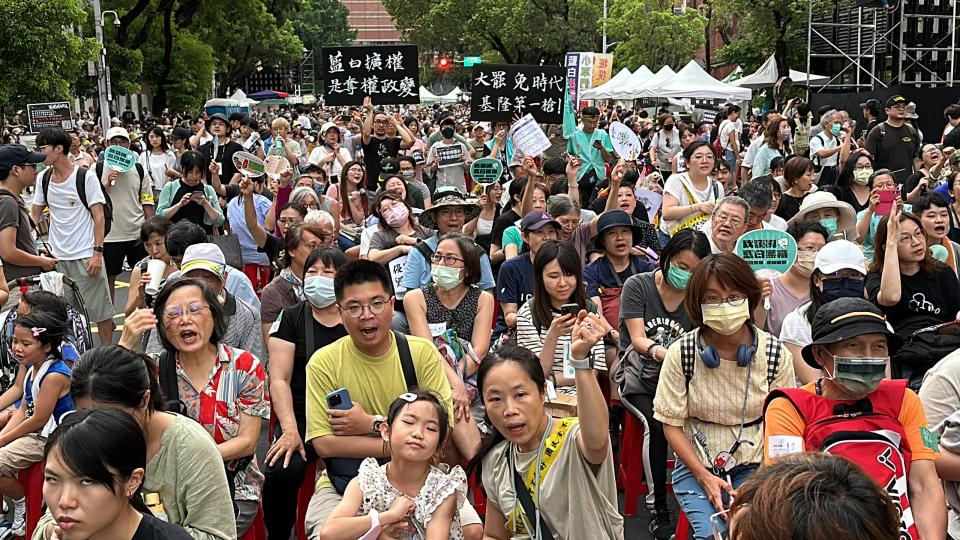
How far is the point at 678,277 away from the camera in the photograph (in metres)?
5.59

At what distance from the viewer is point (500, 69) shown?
11859 mm

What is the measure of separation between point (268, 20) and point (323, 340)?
40591mm

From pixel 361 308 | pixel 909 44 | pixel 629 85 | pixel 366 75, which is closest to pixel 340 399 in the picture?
pixel 361 308

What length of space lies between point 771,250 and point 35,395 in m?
4.25

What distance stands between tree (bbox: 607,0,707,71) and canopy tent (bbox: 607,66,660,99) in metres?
8.13

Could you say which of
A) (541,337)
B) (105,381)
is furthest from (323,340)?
(105,381)

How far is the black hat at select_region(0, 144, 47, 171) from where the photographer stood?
305 inches

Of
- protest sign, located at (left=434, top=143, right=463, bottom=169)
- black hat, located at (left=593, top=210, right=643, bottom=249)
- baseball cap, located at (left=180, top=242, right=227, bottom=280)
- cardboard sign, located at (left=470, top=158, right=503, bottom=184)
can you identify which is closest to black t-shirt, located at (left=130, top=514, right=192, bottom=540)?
baseball cap, located at (left=180, top=242, right=227, bottom=280)

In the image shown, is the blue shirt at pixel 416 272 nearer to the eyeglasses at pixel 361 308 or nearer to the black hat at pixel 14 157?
the eyeglasses at pixel 361 308

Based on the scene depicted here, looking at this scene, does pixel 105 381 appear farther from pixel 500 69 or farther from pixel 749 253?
pixel 500 69

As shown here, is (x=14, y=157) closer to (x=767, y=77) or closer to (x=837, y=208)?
(x=837, y=208)

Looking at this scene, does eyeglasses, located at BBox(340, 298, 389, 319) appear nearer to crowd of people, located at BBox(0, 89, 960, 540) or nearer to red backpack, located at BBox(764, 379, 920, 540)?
crowd of people, located at BBox(0, 89, 960, 540)

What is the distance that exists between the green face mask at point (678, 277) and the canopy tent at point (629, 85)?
26.9 metres

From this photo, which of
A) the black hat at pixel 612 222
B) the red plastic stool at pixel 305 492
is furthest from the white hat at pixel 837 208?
the red plastic stool at pixel 305 492
